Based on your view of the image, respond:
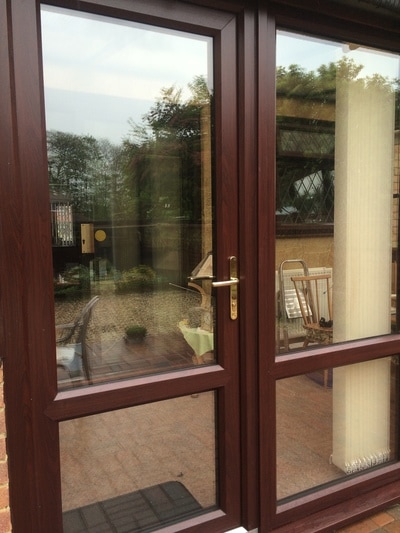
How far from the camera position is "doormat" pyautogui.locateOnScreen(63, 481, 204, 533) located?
160 centimetres

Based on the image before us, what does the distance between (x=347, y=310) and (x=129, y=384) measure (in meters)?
1.14

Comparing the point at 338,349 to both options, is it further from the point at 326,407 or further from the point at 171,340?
the point at 171,340

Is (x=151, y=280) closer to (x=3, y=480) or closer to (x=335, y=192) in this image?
(x=3, y=480)

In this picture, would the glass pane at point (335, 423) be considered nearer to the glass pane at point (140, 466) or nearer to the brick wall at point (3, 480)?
the glass pane at point (140, 466)

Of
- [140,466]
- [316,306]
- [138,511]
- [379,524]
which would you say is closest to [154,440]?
[140,466]

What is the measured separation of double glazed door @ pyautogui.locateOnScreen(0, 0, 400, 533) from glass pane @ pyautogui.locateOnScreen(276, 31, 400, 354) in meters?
0.01

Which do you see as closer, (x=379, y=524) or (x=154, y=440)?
(x=154, y=440)

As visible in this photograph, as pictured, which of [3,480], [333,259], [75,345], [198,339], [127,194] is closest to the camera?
[3,480]

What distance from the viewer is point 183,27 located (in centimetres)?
163

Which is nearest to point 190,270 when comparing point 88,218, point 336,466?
point 88,218

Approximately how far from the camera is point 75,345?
1.57 meters

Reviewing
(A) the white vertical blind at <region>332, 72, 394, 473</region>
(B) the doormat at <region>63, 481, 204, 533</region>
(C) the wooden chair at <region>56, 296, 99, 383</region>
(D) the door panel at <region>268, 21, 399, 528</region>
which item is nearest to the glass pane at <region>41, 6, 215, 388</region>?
(C) the wooden chair at <region>56, 296, 99, 383</region>

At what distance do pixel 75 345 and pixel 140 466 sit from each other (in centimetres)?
54

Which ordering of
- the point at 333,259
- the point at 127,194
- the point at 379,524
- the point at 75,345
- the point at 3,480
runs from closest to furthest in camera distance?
the point at 3,480, the point at 75,345, the point at 127,194, the point at 379,524, the point at 333,259
